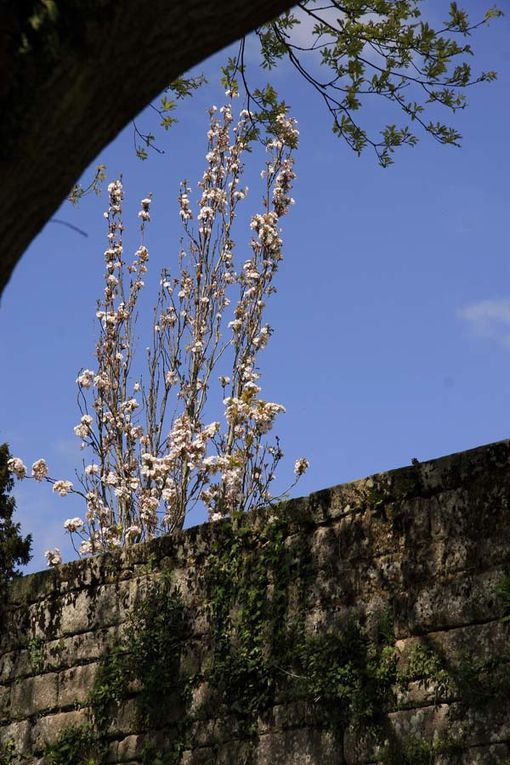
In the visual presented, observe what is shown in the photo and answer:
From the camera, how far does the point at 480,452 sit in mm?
5238

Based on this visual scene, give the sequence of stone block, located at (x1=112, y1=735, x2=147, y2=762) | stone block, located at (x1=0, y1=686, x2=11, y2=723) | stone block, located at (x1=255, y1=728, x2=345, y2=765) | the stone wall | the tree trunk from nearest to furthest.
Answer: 1. the tree trunk
2. the stone wall
3. stone block, located at (x1=255, y1=728, x2=345, y2=765)
4. stone block, located at (x1=112, y1=735, x2=147, y2=762)
5. stone block, located at (x1=0, y1=686, x2=11, y2=723)

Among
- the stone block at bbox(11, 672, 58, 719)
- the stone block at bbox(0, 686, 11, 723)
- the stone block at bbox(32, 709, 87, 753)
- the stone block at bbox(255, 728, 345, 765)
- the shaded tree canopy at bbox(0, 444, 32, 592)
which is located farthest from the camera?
the shaded tree canopy at bbox(0, 444, 32, 592)

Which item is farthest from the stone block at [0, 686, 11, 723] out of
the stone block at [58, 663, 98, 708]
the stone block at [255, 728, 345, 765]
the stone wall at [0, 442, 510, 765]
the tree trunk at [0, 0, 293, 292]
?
the tree trunk at [0, 0, 293, 292]

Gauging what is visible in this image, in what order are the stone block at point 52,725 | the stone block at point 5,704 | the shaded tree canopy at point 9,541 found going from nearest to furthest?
the stone block at point 52,725
the stone block at point 5,704
the shaded tree canopy at point 9,541

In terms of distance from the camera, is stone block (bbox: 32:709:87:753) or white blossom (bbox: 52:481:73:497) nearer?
stone block (bbox: 32:709:87:753)

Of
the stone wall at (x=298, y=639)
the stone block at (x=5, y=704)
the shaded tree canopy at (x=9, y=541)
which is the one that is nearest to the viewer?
the stone wall at (x=298, y=639)

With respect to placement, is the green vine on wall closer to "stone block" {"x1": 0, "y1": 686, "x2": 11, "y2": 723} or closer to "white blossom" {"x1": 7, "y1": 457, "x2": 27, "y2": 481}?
"stone block" {"x1": 0, "y1": 686, "x2": 11, "y2": 723}

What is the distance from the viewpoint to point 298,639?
18.8ft

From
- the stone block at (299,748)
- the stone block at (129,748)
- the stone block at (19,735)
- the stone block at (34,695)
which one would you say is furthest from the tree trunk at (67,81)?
the stone block at (19,735)

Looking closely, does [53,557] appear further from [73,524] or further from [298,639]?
[298,639]

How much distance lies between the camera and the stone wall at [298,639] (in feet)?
16.6

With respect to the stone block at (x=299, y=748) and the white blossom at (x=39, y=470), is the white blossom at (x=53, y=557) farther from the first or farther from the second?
the stone block at (x=299, y=748)

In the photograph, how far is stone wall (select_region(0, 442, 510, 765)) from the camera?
5.05 metres

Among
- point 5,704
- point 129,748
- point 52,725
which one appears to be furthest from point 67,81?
point 5,704
